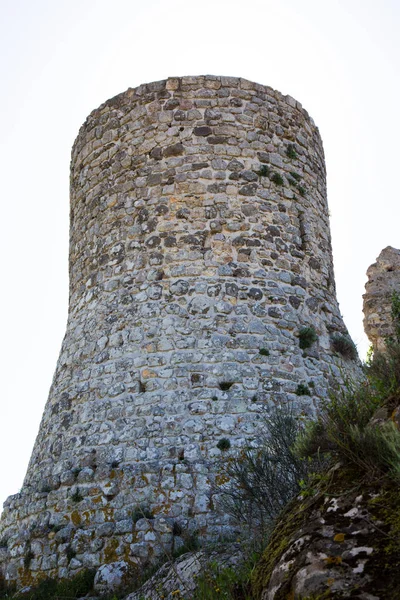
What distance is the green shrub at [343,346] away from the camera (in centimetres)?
828

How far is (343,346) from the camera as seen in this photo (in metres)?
8.30

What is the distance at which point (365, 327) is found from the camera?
10.8 meters

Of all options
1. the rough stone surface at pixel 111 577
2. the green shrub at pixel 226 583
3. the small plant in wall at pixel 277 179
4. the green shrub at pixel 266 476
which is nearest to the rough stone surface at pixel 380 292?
the small plant in wall at pixel 277 179

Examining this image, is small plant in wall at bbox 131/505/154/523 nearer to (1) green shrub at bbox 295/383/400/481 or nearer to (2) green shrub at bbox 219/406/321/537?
(2) green shrub at bbox 219/406/321/537

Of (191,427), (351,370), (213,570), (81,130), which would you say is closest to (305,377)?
(351,370)

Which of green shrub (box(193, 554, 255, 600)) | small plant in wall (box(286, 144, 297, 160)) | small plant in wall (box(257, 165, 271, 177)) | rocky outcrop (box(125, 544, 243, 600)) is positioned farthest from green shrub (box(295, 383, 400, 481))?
small plant in wall (box(286, 144, 297, 160))

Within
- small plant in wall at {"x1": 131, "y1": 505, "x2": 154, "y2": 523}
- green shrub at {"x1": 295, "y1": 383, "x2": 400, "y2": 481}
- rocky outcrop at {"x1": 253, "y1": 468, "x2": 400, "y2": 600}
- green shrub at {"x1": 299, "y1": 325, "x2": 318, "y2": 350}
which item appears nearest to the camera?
rocky outcrop at {"x1": 253, "y1": 468, "x2": 400, "y2": 600}

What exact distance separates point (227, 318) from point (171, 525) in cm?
235

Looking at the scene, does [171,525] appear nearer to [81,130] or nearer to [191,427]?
[191,427]

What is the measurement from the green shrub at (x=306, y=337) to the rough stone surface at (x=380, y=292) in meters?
2.90

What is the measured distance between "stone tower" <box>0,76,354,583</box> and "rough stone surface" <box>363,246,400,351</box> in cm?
214

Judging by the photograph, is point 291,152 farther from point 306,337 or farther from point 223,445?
point 223,445

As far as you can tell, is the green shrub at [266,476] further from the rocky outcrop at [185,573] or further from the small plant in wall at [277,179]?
the small plant in wall at [277,179]

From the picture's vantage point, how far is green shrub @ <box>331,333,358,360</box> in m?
8.28
